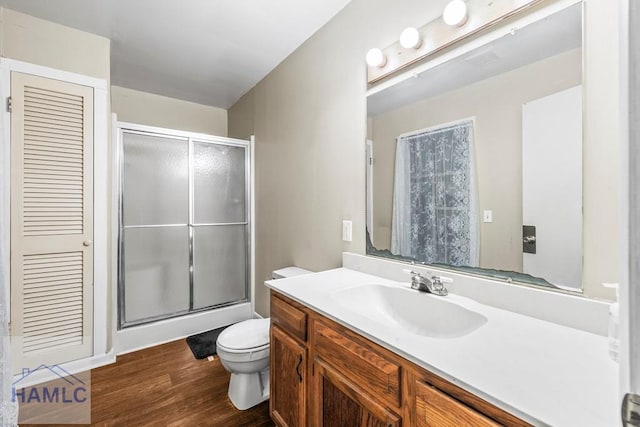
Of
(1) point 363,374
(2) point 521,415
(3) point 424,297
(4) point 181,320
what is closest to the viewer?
(2) point 521,415

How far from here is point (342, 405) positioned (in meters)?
1.01

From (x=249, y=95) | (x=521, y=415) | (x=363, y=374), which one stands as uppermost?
(x=249, y=95)

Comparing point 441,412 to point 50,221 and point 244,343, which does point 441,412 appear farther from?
point 50,221

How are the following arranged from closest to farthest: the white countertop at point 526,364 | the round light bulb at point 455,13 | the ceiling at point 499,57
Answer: the white countertop at point 526,364 → the ceiling at point 499,57 → the round light bulb at point 455,13

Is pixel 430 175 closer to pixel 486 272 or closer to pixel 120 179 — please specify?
pixel 486 272

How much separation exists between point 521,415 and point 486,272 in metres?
0.69

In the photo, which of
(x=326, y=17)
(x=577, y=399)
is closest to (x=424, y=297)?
(x=577, y=399)

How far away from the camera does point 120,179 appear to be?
2.42 metres

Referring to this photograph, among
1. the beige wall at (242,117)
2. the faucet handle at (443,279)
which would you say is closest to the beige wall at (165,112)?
the beige wall at (242,117)

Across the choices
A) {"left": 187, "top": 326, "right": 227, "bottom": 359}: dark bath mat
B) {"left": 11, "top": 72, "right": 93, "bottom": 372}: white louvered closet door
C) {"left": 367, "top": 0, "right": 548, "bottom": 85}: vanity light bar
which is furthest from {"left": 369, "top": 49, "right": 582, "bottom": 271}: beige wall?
{"left": 11, "top": 72, "right": 93, "bottom": 372}: white louvered closet door

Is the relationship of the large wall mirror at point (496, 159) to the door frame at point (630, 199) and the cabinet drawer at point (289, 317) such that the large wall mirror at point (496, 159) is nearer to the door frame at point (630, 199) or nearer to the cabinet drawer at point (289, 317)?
the cabinet drawer at point (289, 317)

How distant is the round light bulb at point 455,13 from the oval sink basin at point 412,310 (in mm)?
1167

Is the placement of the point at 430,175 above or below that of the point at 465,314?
above

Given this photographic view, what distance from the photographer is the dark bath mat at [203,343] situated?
Answer: 7.77 ft
